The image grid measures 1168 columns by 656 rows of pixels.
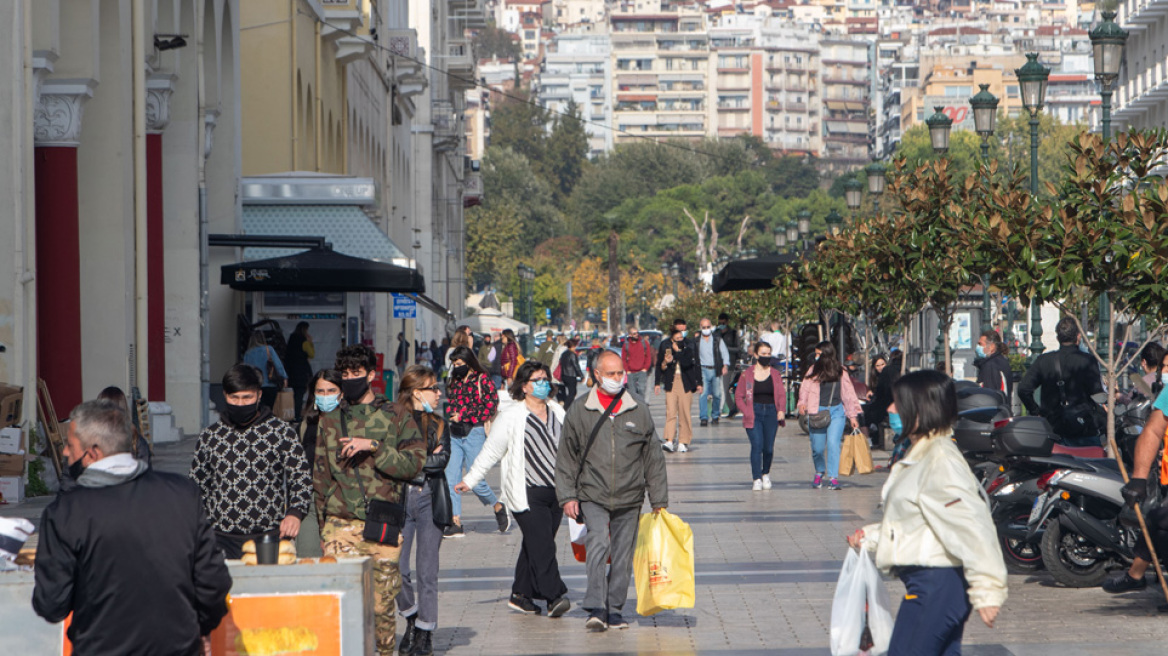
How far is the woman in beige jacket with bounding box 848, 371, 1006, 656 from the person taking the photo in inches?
222

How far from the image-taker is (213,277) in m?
26.4

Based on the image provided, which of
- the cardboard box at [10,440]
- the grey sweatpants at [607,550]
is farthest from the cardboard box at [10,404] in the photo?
the grey sweatpants at [607,550]

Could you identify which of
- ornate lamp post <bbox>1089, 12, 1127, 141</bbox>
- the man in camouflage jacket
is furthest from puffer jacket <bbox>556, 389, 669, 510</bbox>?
ornate lamp post <bbox>1089, 12, 1127, 141</bbox>

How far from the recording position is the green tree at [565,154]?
157375 mm

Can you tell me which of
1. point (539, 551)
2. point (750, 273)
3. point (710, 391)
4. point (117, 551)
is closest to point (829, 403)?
point (539, 551)

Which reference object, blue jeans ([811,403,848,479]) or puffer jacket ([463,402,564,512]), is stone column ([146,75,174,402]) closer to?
blue jeans ([811,403,848,479])

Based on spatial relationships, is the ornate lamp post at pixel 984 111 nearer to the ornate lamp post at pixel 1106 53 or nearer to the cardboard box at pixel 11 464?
the ornate lamp post at pixel 1106 53

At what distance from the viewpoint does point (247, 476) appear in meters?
7.53

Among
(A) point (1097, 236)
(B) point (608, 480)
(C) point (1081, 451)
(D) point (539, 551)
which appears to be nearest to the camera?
(B) point (608, 480)

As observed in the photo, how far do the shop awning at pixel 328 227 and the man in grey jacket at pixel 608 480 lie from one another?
735 inches

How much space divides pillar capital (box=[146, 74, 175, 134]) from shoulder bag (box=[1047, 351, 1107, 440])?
12.7 metres

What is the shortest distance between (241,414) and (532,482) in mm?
3044

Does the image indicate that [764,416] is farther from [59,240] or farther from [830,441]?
[59,240]

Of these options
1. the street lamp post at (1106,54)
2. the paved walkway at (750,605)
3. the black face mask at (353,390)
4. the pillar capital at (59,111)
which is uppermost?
the street lamp post at (1106,54)
